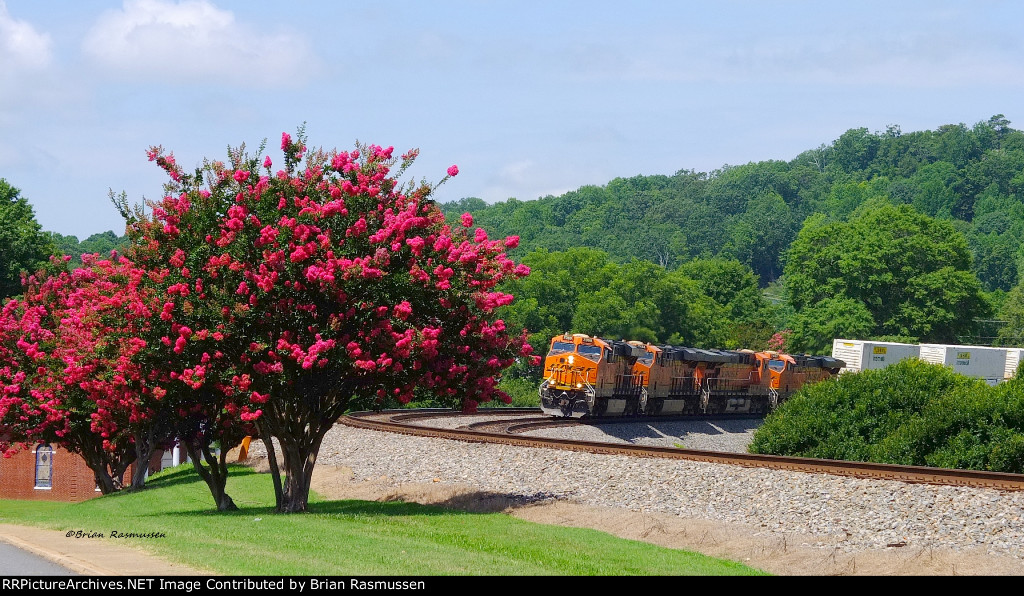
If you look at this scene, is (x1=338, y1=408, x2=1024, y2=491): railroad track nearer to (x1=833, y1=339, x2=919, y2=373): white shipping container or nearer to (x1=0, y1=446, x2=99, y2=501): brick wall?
(x1=0, y1=446, x2=99, y2=501): brick wall

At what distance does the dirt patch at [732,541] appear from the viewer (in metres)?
15.9

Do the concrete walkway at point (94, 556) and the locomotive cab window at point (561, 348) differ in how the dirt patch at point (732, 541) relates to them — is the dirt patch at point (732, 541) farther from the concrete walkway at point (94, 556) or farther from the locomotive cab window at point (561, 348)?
the locomotive cab window at point (561, 348)

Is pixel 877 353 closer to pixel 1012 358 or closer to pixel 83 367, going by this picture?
pixel 1012 358

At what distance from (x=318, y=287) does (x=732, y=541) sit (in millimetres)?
8669

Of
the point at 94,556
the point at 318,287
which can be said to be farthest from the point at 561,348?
the point at 94,556

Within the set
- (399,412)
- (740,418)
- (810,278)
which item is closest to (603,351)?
(399,412)

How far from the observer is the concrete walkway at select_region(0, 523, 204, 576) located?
1269 centimetres

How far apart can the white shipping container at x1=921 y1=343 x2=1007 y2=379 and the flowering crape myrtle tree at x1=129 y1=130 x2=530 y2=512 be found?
47643mm

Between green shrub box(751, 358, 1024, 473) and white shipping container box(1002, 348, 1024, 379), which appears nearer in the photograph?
green shrub box(751, 358, 1024, 473)

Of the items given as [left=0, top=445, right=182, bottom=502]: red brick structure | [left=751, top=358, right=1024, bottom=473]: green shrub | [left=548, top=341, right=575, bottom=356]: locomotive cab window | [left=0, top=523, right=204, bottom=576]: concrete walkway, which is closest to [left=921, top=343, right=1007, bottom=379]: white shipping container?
[left=548, top=341, right=575, bottom=356]: locomotive cab window

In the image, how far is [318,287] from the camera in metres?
20.4

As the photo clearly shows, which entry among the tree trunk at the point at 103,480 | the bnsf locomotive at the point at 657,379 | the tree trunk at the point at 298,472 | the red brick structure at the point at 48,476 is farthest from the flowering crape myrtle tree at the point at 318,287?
the red brick structure at the point at 48,476

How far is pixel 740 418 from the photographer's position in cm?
5566

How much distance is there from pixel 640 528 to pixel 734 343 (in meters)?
79.7
